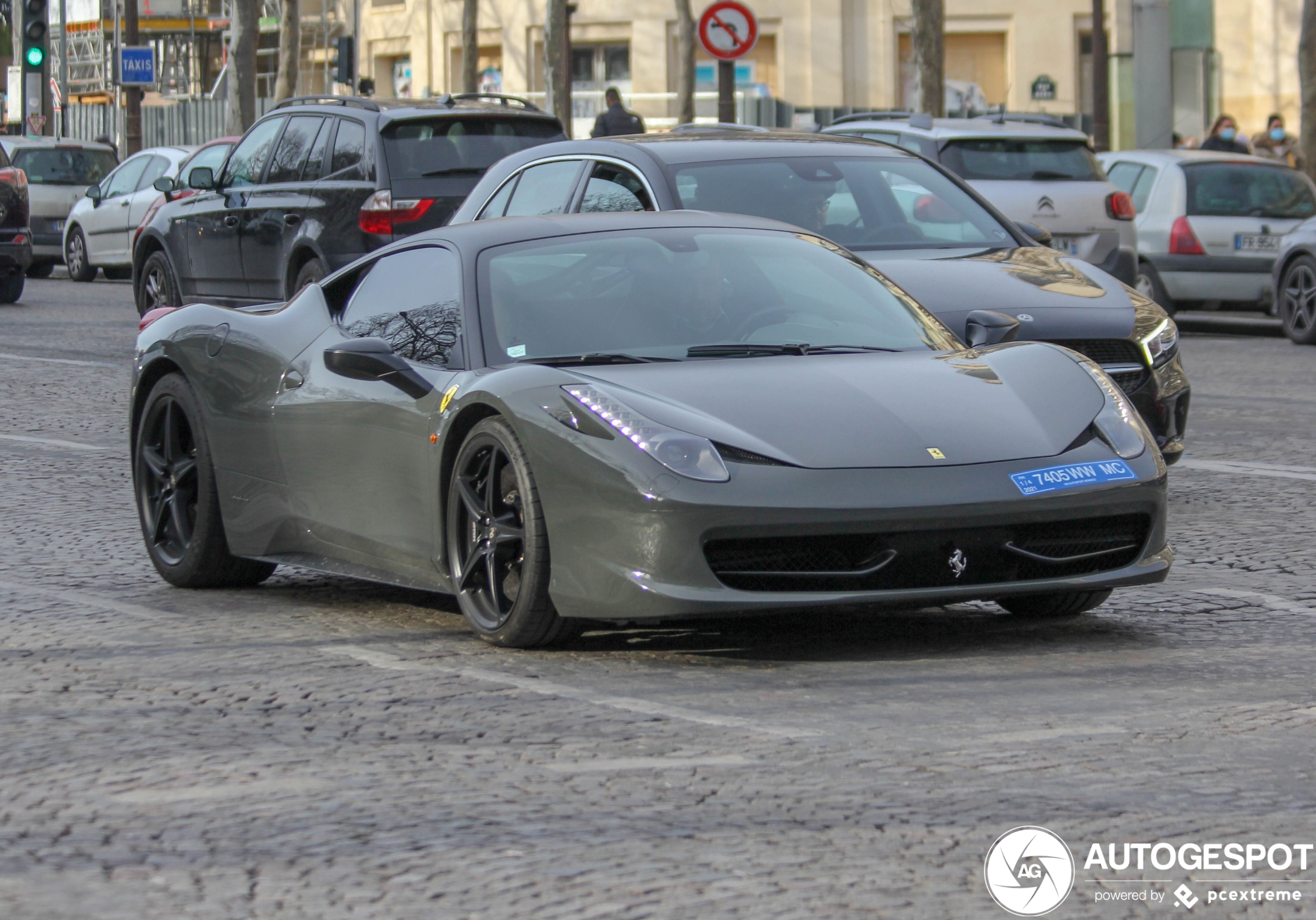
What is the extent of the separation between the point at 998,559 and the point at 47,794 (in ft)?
8.29

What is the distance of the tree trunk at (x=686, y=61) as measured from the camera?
5025cm

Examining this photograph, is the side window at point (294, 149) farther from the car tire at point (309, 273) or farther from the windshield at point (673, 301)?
the windshield at point (673, 301)

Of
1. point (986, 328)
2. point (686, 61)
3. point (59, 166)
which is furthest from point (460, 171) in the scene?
point (686, 61)

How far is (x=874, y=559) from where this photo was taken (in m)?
5.71

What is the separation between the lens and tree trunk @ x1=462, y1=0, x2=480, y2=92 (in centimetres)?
5672

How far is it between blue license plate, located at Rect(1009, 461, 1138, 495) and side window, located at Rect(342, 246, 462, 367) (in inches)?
68.7

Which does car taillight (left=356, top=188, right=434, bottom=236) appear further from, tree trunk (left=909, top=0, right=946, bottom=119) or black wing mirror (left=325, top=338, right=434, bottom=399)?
tree trunk (left=909, top=0, right=946, bottom=119)

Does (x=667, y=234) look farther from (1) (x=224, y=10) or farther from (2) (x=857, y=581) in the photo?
(1) (x=224, y=10)

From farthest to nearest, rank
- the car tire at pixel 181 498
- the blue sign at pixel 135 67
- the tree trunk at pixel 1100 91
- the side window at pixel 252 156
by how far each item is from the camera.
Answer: the blue sign at pixel 135 67 → the tree trunk at pixel 1100 91 → the side window at pixel 252 156 → the car tire at pixel 181 498

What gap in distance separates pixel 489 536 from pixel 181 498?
194 centimetres

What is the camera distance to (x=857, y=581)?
5.71 metres

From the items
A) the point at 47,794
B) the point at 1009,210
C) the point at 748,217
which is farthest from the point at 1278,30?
the point at 47,794

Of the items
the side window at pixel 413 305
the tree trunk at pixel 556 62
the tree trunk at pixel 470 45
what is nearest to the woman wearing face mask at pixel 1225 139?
the tree trunk at pixel 556 62

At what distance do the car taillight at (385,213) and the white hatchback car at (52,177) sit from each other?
52.6 ft
